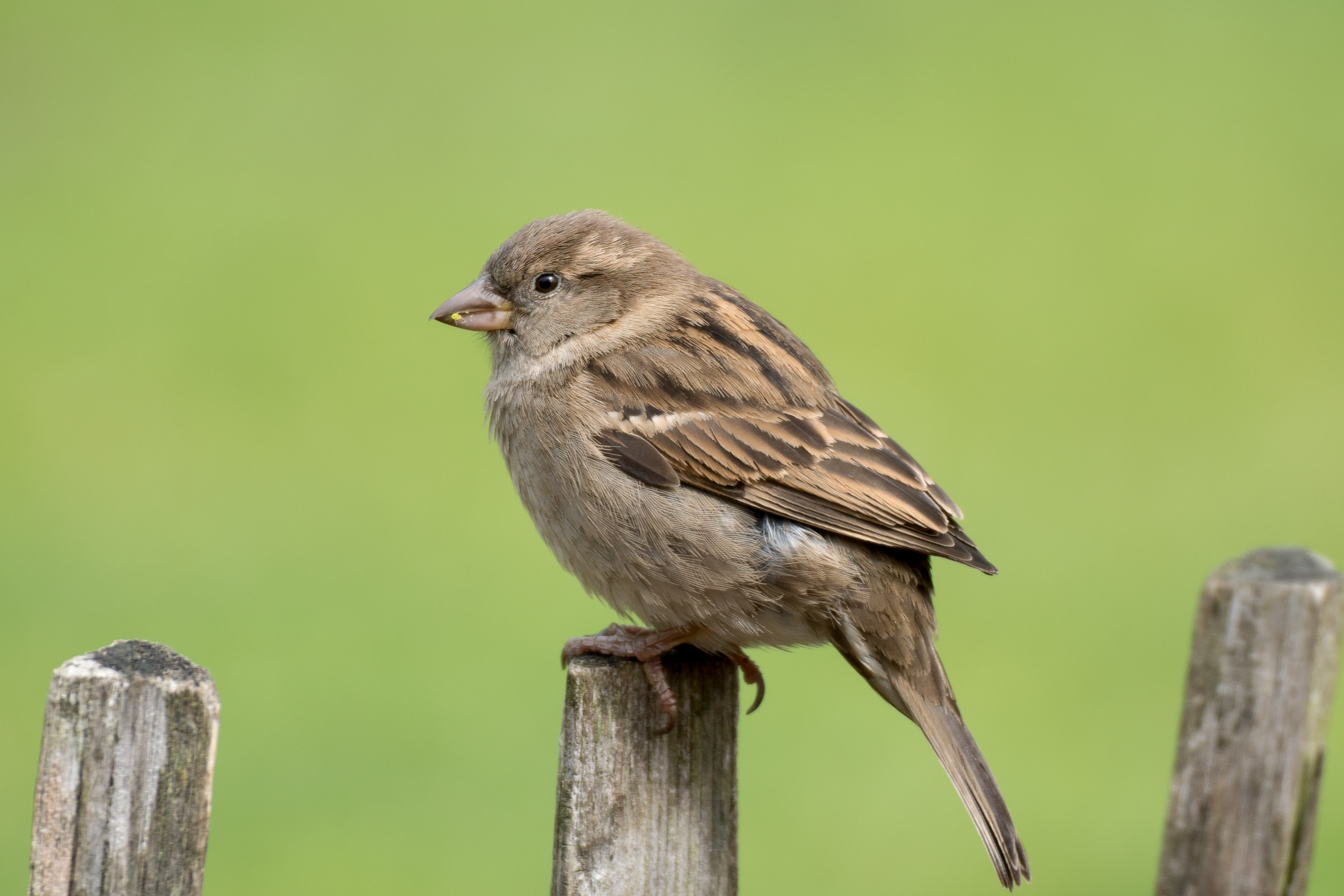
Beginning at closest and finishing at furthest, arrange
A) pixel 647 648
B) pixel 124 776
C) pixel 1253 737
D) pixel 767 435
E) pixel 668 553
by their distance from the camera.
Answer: pixel 124 776
pixel 1253 737
pixel 647 648
pixel 668 553
pixel 767 435

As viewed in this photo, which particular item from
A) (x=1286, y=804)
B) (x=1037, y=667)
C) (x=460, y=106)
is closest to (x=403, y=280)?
(x=460, y=106)

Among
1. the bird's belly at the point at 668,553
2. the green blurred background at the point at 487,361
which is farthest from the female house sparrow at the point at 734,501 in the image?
the green blurred background at the point at 487,361

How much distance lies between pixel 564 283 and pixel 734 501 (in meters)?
0.79

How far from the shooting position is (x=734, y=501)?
116 inches

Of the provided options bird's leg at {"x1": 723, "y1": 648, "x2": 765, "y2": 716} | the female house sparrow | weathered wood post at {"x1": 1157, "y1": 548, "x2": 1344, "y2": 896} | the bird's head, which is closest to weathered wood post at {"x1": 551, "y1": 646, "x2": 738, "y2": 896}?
the female house sparrow

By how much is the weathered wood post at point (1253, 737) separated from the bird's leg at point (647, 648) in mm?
772

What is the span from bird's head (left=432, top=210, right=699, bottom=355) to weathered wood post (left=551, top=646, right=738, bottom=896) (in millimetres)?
1174

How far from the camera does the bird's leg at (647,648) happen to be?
92.0 inches

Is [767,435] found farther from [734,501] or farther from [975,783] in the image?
[975,783]

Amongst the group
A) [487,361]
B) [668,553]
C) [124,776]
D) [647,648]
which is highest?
[487,361]

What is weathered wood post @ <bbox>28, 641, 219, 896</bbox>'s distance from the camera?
1.79m

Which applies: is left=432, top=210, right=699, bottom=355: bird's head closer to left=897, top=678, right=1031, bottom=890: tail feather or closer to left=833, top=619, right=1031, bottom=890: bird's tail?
left=833, top=619, right=1031, bottom=890: bird's tail

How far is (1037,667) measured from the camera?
5.71 metres

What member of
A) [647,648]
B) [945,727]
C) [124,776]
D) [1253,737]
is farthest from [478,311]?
[1253,737]
